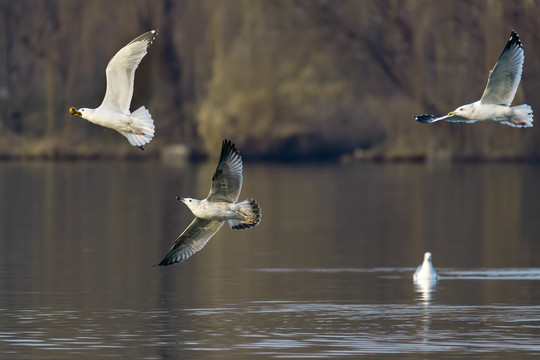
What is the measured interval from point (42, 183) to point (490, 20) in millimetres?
20143

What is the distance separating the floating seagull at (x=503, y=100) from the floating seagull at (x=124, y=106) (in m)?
3.61

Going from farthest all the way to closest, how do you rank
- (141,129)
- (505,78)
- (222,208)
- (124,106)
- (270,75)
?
(270,75)
(124,106)
(505,78)
(141,129)
(222,208)

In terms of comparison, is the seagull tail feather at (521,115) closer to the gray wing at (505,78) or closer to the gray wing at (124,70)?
the gray wing at (505,78)

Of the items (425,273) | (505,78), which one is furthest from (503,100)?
(425,273)

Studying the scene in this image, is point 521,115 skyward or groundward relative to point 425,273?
skyward

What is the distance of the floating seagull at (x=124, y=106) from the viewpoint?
61.6ft

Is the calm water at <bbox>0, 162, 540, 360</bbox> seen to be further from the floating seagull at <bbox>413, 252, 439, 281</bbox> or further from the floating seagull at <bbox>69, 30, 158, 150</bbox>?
the floating seagull at <bbox>69, 30, 158, 150</bbox>

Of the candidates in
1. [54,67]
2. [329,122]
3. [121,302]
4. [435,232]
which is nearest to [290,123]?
[329,122]

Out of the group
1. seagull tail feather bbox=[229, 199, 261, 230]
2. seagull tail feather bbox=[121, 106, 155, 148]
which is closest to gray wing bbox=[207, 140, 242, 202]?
seagull tail feather bbox=[229, 199, 261, 230]

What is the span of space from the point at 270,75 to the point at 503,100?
175ft

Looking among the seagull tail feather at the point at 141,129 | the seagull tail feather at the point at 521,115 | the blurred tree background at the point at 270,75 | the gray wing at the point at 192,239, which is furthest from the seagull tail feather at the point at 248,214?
the blurred tree background at the point at 270,75

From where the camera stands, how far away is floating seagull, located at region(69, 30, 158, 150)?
61.6 feet

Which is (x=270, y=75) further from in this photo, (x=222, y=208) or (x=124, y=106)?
(x=222, y=208)

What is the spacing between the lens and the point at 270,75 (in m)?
72.2
